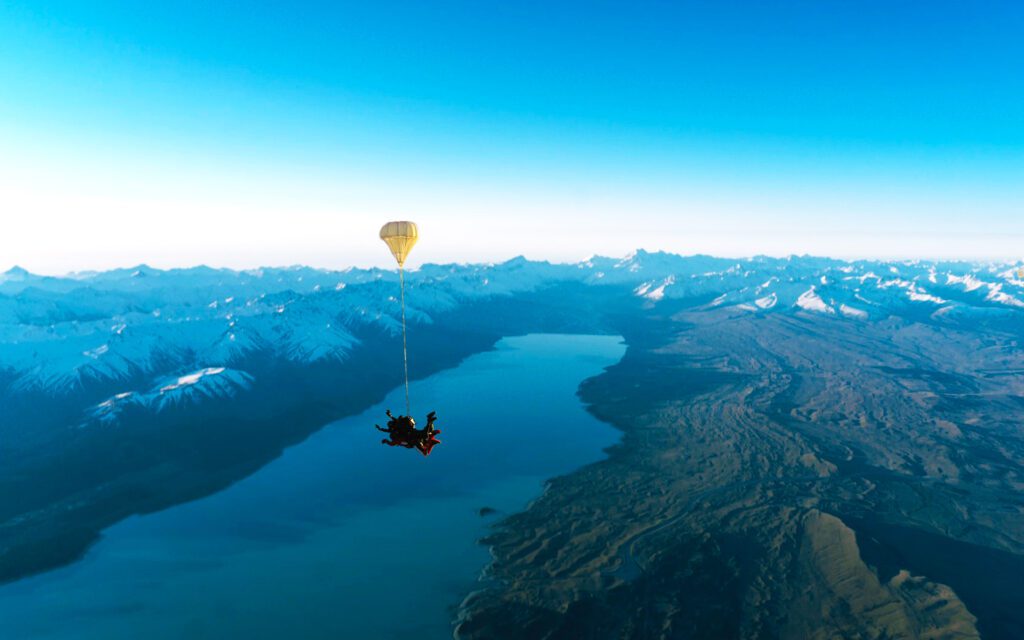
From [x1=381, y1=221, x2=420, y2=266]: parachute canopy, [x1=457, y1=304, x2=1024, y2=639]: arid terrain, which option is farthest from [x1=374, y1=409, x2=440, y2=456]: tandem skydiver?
[x1=457, y1=304, x2=1024, y2=639]: arid terrain

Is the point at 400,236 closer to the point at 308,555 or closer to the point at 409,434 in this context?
the point at 409,434

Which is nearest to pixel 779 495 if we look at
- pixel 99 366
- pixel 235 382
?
pixel 235 382

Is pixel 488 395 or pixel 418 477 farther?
pixel 488 395

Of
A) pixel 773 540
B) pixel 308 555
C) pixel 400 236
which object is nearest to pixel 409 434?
pixel 400 236

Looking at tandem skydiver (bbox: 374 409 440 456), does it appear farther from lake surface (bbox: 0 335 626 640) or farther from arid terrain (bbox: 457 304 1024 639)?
lake surface (bbox: 0 335 626 640)

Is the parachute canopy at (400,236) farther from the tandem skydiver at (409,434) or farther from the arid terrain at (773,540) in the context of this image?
the arid terrain at (773,540)

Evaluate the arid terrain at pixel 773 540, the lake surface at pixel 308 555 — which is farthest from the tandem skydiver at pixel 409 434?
the lake surface at pixel 308 555

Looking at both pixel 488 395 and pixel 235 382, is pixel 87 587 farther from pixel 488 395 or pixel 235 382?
pixel 488 395
